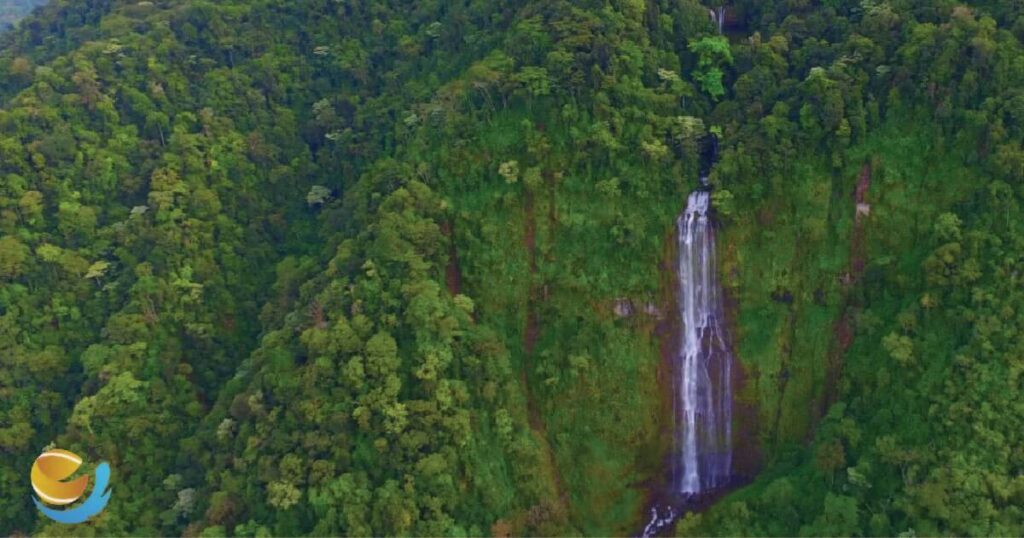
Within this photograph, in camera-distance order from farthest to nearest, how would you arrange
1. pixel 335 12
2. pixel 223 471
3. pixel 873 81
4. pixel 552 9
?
pixel 335 12 < pixel 552 9 < pixel 873 81 < pixel 223 471

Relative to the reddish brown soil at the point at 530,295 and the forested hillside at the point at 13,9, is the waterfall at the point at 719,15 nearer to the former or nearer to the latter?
the reddish brown soil at the point at 530,295

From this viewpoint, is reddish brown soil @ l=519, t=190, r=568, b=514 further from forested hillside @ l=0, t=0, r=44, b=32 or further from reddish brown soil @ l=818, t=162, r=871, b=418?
forested hillside @ l=0, t=0, r=44, b=32

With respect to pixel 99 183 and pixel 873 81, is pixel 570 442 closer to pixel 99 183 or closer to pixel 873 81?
pixel 873 81

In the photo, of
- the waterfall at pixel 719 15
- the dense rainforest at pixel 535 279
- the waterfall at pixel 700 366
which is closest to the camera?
the dense rainforest at pixel 535 279

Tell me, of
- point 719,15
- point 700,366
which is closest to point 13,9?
point 719,15

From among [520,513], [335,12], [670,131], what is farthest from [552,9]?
[520,513]

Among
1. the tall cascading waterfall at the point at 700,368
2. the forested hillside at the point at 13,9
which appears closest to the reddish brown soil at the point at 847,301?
the tall cascading waterfall at the point at 700,368
